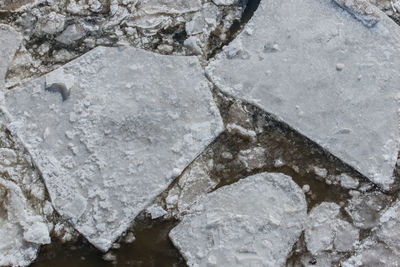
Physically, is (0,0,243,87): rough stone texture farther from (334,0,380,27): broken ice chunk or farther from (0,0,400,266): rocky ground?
(334,0,380,27): broken ice chunk

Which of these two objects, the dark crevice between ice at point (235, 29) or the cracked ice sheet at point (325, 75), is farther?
the dark crevice between ice at point (235, 29)

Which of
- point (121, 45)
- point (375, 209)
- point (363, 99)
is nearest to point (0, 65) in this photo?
point (121, 45)

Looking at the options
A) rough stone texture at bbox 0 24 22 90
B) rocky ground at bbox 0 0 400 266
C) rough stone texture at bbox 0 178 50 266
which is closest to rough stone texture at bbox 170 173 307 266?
rocky ground at bbox 0 0 400 266

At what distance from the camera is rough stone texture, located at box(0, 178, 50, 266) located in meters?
1.24

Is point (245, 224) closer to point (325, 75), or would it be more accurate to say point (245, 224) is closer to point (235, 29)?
point (325, 75)

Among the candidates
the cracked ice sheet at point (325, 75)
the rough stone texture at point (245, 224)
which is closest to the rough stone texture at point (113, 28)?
the cracked ice sheet at point (325, 75)

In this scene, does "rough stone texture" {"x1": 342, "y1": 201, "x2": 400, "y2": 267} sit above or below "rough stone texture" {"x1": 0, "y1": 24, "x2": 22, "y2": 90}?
below

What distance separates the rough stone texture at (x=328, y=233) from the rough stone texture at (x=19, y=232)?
752mm

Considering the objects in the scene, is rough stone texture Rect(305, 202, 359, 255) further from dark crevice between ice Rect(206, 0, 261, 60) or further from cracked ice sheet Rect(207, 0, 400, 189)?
dark crevice between ice Rect(206, 0, 261, 60)

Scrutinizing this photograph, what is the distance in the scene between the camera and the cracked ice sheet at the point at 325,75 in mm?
1284

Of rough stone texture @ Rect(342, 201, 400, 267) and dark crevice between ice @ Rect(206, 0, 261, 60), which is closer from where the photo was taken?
rough stone texture @ Rect(342, 201, 400, 267)

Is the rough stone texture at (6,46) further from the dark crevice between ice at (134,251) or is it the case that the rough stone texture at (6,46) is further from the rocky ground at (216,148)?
the dark crevice between ice at (134,251)

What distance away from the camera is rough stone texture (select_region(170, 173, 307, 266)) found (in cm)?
122

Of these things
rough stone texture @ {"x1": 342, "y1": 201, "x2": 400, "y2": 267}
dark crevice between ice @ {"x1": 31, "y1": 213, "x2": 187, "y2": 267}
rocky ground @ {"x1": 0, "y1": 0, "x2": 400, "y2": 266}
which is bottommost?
dark crevice between ice @ {"x1": 31, "y1": 213, "x2": 187, "y2": 267}
